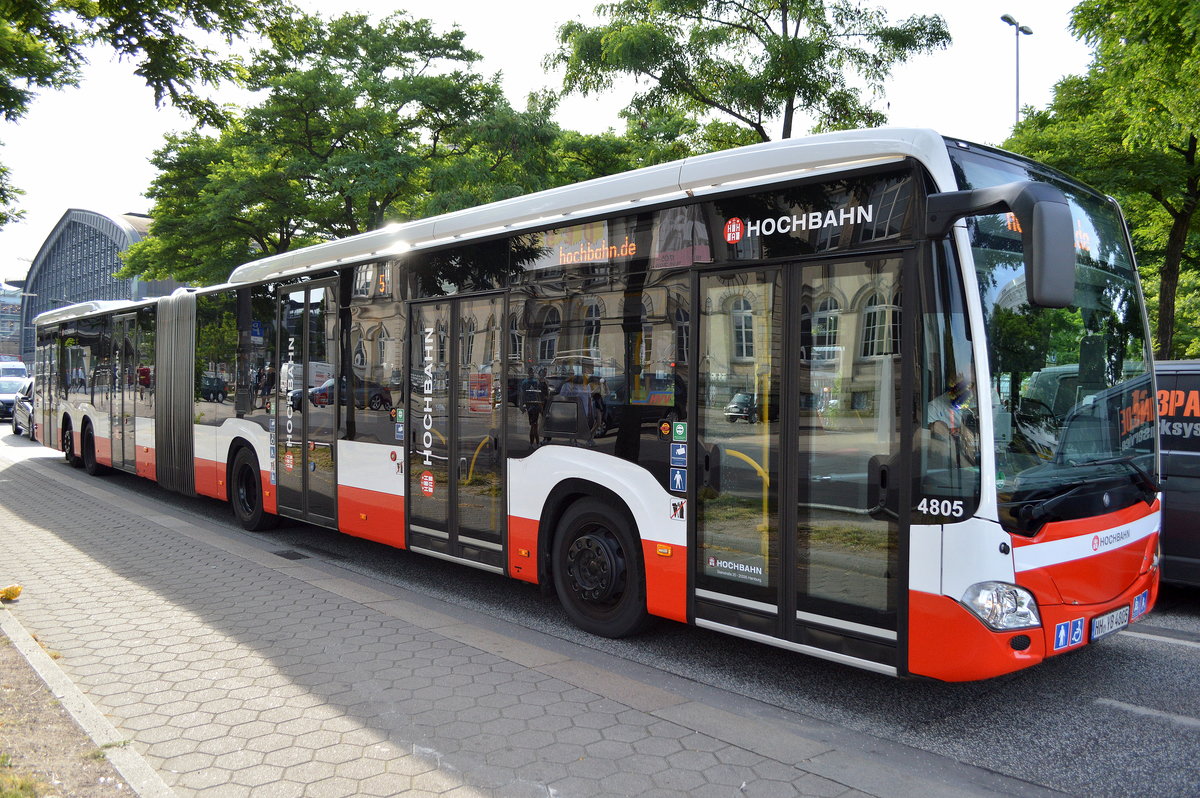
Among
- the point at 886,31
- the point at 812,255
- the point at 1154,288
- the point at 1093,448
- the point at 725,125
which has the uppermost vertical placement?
the point at 886,31

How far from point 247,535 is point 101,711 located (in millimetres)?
5775

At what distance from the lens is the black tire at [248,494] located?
1008 cm

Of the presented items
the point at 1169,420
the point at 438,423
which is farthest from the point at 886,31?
the point at 438,423

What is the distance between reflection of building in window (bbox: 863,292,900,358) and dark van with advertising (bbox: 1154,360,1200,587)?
3.45 metres

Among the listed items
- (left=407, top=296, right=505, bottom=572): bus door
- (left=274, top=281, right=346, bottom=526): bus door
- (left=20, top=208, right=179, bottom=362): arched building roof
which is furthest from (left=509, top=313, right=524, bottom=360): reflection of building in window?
(left=20, top=208, right=179, bottom=362): arched building roof

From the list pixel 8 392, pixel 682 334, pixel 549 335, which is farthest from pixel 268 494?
pixel 8 392

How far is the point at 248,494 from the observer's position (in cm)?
1046

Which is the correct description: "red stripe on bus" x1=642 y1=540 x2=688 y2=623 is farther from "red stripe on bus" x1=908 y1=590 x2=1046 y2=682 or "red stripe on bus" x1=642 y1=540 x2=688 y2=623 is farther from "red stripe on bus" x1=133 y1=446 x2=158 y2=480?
"red stripe on bus" x1=133 y1=446 x2=158 y2=480

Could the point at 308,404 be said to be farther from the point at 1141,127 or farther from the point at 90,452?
the point at 1141,127

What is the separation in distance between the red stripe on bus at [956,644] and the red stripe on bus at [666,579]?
1473 millimetres

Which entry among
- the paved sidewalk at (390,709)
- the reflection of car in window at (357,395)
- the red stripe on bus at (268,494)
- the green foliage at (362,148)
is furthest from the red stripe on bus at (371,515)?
the green foliage at (362,148)

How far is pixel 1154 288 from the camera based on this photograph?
23453mm

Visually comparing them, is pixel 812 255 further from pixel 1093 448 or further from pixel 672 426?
pixel 1093 448

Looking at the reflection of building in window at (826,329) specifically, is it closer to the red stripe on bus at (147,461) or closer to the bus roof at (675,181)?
the bus roof at (675,181)
